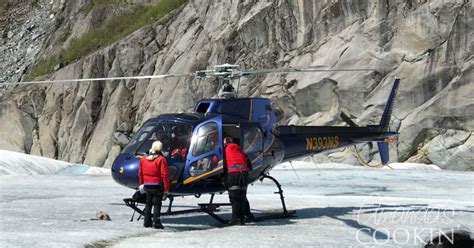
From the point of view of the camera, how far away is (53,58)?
42.4 m

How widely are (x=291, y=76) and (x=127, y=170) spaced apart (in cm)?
2159

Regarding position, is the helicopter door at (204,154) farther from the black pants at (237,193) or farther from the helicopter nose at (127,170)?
the helicopter nose at (127,170)

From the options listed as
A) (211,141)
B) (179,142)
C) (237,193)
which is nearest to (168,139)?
(179,142)

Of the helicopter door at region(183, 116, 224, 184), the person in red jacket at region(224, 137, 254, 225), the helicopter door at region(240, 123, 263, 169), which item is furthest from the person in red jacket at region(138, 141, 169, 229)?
the helicopter door at region(240, 123, 263, 169)

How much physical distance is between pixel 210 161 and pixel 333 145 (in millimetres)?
3877

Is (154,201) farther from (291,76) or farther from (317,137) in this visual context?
(291,76)

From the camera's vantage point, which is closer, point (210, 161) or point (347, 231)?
point (347, 231)

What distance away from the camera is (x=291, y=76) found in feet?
99.4

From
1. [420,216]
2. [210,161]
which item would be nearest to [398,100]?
[420,216]

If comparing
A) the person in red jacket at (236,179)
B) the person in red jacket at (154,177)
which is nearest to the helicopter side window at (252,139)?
the person in red jacket at (236,179)

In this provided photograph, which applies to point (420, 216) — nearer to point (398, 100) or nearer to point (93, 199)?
point (93, 199)

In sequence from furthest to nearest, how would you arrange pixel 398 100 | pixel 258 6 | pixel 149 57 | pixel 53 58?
pixel 53 58
pixel 149 57
pixel 258 6
pixel 398 100

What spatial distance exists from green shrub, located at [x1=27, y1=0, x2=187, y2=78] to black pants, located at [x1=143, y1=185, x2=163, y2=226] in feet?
99.6

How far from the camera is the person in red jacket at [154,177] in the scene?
29.7 feet
